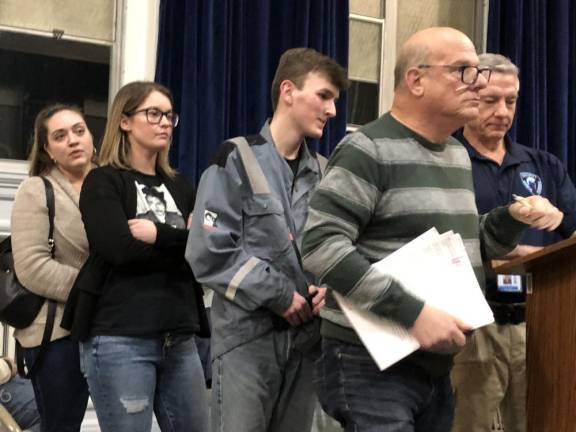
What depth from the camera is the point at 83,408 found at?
243 centimetres

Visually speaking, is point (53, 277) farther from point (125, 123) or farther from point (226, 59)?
point (226, 59)

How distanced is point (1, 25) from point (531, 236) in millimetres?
2488

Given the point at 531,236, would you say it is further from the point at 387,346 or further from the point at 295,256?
the point at 387,346

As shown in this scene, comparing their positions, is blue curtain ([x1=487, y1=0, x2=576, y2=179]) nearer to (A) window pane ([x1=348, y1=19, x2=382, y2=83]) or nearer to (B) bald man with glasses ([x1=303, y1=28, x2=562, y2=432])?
(A) window pane ([x1=348, y1=19, x2=382, y2=83])

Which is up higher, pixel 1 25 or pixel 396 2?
pixel 396 2

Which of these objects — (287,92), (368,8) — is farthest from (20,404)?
(368,8)

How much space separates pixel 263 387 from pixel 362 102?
2.74m

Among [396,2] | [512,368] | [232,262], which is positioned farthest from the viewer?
[396,2]

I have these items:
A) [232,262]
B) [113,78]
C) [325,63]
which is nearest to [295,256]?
[232,262]

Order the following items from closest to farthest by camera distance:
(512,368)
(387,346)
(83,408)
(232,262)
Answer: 1. (387,346)
2. (232,262)
3. (83,408)
4. (512,368)

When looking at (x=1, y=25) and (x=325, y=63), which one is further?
(x=1, y=25)

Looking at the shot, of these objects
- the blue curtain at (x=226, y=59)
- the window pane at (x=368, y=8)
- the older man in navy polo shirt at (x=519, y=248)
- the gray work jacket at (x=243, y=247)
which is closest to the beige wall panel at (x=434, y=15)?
the window pane at (x=368, y=8)

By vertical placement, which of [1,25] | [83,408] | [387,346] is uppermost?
[1,25]

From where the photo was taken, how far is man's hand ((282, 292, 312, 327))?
205 centimetres
